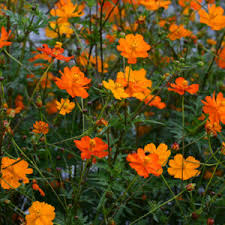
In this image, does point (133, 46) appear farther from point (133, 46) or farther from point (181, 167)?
point (181, 167)

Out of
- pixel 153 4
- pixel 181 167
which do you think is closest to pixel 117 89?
pixel 181 167

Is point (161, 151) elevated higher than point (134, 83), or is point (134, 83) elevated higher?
point (134, 83)

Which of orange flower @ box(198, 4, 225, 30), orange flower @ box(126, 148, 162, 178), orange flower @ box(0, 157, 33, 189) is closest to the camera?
orange flower @ box(126, 148, 162, 178)

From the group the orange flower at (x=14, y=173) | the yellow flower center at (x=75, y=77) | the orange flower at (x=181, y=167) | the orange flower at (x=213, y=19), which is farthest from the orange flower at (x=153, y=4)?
the orange flower at (x=14, y=173)

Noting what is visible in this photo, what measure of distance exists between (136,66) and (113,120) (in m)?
0.33

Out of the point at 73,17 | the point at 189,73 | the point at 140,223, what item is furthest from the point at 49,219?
the point at 189,73

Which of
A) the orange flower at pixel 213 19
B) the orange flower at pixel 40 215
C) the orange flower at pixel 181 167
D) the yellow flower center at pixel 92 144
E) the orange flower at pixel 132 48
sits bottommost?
the orange flower at pixel 40 215

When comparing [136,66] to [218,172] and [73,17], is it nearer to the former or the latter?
[73,17]

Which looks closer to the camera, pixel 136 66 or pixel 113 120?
pixel 113 120

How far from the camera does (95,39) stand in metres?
1.16

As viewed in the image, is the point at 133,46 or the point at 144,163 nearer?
the point at 144,163

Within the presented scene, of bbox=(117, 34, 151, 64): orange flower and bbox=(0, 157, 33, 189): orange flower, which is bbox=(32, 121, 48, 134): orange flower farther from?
bbox=(117, 34, 151, 64): orange flower

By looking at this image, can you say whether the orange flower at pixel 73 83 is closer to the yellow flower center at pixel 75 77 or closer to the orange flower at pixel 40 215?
the yellow flower center at pixel 75 77

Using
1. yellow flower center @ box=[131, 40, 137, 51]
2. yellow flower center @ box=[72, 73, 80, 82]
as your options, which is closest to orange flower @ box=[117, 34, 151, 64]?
yellow flower center @ box=[131, 40, 137, 51]
